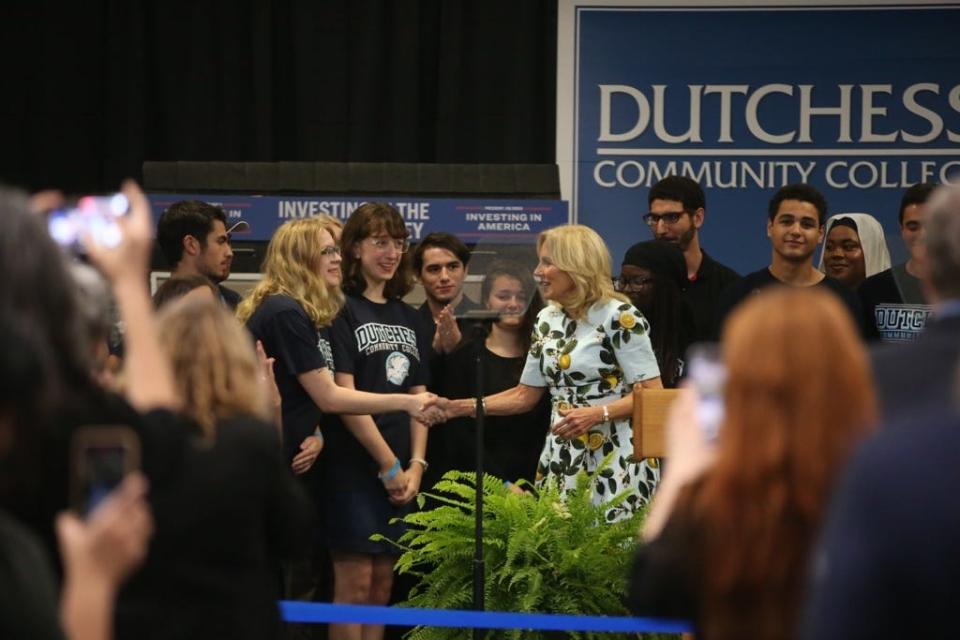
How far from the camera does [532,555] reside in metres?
4.32

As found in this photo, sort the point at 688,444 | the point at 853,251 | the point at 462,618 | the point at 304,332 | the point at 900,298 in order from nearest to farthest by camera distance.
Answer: the point at 688,444 < the point at 462,618 < the point at 304,332 < the point at 900,298 < the point at 853,251

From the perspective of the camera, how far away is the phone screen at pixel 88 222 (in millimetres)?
2162

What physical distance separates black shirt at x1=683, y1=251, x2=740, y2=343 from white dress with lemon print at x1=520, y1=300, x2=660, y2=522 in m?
0.64

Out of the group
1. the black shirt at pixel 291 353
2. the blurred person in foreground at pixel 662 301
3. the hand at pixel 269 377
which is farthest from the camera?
the blurred person in foreground at pixel 662 301

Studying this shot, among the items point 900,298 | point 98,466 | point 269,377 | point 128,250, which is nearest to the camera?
point 98,466

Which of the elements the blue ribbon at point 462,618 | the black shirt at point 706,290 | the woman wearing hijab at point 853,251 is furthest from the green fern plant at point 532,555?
the woman wearing hijab at point 853,251

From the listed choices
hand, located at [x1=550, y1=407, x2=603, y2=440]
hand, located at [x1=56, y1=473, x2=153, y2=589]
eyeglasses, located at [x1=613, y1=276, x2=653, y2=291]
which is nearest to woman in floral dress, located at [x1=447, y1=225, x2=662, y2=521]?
hand, located at [x1=550, y1=407, x2=603, y2=440]

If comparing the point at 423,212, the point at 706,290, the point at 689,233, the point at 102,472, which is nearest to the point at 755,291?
the point at 706,290

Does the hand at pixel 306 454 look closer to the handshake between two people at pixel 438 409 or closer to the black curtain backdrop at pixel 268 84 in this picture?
the handshake between two people at pixel 438 409

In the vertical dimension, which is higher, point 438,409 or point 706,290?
point 706,290

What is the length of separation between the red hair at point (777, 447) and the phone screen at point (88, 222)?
0.92 m

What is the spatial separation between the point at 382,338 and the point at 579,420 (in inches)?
28.6

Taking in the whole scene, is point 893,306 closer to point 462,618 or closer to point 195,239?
point 462,618

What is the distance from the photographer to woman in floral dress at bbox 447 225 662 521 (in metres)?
4.67
